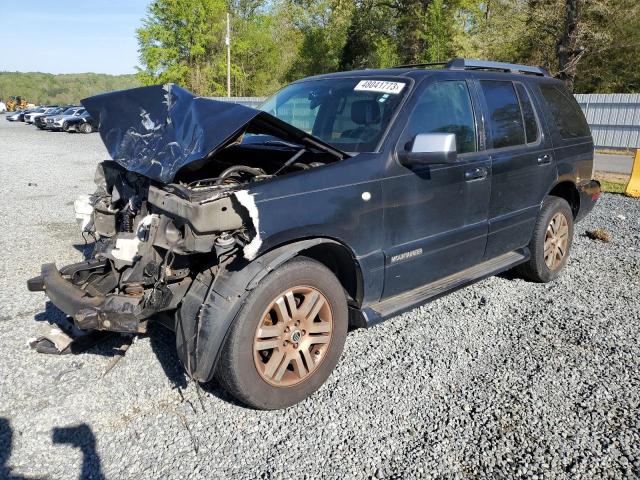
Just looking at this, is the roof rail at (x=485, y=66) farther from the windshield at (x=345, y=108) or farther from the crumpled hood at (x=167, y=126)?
the crumpled hood at (x=167, y=126)

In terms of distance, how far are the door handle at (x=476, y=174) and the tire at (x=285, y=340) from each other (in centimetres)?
142

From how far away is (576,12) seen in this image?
658 inches

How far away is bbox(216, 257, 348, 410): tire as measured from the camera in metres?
2.69

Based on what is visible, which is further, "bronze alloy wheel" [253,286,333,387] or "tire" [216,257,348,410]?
"bronze alloy wheel" [253,286,333,387]

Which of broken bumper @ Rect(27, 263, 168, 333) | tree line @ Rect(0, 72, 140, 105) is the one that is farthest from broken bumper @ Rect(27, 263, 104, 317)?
tree line @ Rect(0, 72, 140, 105)

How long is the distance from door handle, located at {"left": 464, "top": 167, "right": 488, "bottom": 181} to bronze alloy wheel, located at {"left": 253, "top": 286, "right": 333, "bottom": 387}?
1.53m

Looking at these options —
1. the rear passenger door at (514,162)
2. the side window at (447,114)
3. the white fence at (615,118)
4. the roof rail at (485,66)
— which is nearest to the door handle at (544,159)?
the rear passenger door at (514,162)

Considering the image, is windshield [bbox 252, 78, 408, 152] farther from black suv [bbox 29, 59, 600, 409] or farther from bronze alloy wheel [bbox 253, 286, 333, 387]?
bronze alloy wheel [bbox 253, 286, 333, 387]

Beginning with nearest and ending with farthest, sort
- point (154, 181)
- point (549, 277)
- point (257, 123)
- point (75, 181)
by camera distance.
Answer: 1. point (257, 123)
2. point (154, 181)
3. point (549, 277)
4. point (75, 181)

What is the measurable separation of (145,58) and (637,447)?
4672 cm

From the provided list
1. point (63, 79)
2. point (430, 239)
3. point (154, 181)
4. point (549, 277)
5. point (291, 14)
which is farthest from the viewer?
point (63, 79)

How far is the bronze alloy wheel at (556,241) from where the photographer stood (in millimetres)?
4922

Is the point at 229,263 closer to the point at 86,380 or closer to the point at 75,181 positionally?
the point at 86,380

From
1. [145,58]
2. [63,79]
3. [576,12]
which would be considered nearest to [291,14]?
[145,58]
